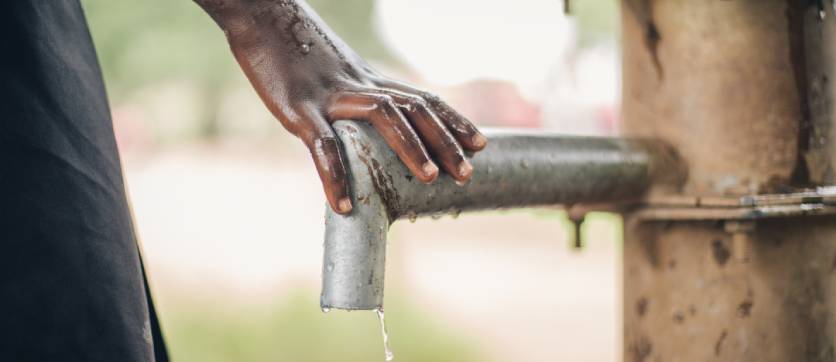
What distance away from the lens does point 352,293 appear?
0.84m

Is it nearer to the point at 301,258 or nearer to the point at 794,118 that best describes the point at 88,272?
the point at 794,118

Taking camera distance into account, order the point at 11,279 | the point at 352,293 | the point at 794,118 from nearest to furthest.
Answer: the point at 352,293
the point at 11,279
the point at 794,118

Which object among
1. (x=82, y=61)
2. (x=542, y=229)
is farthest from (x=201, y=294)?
(x=82, y=61)

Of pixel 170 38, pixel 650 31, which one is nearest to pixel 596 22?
pixel 170 38

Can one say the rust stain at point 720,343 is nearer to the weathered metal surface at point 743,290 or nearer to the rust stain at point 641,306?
the weathered metal surface at point 743,290

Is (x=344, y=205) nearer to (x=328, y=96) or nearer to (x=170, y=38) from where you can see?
(x=328, y=96)

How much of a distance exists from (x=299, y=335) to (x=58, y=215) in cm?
469

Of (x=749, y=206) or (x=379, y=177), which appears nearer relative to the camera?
(x=379, y=177)

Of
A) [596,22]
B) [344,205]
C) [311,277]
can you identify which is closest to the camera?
[344,205]

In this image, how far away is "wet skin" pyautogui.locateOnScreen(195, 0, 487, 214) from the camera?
861 millimetres

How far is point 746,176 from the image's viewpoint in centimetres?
120

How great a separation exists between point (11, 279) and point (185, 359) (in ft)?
15.8

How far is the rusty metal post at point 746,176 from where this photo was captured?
119 centimetres

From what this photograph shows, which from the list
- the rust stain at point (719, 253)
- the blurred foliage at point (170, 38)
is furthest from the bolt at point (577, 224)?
the blurred foliage at point (170, 38)
